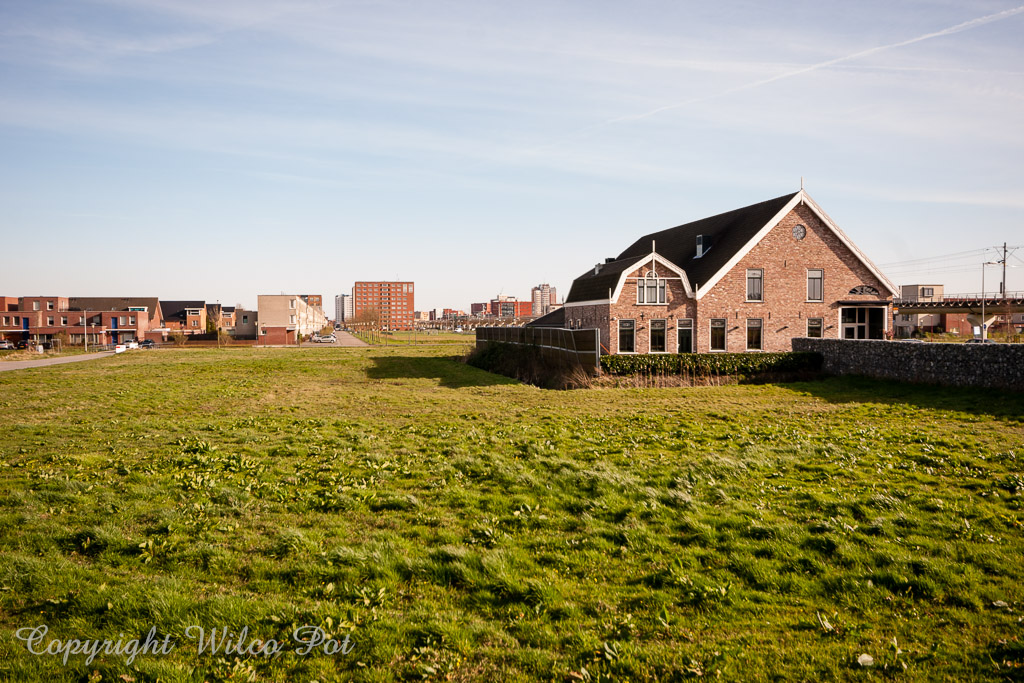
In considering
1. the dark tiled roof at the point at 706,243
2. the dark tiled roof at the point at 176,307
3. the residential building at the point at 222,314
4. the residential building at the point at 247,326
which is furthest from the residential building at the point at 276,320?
the dark tiled roof at the point at 706,243

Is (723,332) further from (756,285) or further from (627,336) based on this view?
(627,336)

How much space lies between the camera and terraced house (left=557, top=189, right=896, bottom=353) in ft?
102

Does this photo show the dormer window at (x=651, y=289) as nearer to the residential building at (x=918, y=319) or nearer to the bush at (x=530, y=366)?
the bush at (x=530, y=366)

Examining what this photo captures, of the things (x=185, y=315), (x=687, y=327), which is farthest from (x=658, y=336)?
(x=185, y=315)

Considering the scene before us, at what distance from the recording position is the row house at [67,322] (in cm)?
10312

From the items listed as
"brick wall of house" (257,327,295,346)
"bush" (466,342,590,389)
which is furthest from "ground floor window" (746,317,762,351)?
"brick wall of house" (257,327,295,346)

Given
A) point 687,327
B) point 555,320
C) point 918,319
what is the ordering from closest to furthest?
point 687,327
point 555,320
point 918,319

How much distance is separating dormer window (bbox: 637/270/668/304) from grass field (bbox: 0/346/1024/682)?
1726 centimetres

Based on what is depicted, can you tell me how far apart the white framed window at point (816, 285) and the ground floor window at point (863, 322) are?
6.26 ft

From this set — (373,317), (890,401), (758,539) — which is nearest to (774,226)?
(890,401)

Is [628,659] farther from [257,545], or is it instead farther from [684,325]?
[684,325]

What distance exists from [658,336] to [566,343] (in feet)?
19.5

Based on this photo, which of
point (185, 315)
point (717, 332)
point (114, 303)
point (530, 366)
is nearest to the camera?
point (530, 366)

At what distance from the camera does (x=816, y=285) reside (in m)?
33.4
